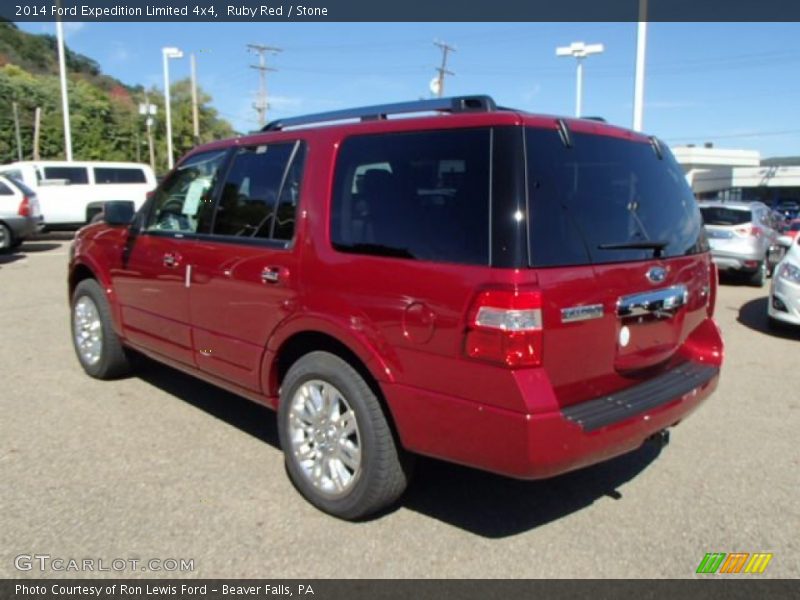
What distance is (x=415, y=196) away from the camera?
307 cm

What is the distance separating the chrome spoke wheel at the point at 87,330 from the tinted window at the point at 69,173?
592 inches

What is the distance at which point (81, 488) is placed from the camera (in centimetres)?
365

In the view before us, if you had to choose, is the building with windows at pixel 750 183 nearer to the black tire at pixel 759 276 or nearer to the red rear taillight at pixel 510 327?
the black tire at pixel 759 276

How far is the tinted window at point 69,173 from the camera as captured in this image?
18.8m

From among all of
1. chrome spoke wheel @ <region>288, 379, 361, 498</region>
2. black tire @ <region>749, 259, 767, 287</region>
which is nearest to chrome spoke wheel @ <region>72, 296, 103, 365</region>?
chrome spoke wheel @ <region>288, 379, 361, 498</region>

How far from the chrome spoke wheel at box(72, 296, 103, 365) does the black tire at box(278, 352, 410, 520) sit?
283cm

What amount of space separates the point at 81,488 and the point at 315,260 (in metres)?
1.78

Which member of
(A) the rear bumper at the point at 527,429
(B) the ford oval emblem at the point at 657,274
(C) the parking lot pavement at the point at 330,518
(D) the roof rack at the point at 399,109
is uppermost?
(D) the roof rack at the point at 399,109

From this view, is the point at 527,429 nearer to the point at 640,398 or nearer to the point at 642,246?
the point at 640,398

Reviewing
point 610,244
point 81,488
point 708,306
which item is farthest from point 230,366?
point 708,306

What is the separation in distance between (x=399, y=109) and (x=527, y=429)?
1709mm

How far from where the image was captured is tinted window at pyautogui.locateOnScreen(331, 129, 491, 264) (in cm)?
283

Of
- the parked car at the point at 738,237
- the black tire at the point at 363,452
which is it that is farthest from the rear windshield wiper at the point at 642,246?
the parked car at the point at 738,237
